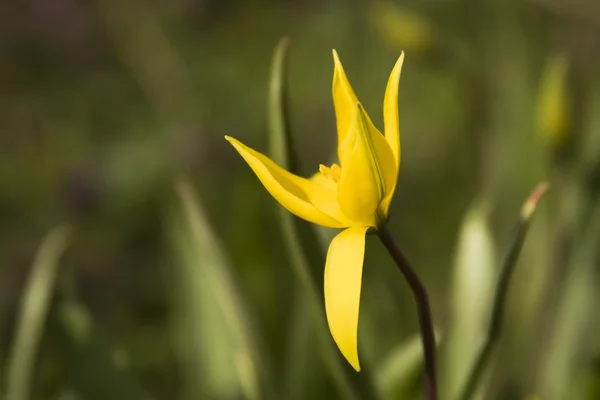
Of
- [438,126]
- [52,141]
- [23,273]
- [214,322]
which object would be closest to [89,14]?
[52,141]

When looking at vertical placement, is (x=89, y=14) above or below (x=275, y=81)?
below

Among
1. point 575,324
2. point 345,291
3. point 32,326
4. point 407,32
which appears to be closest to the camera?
point 345,291

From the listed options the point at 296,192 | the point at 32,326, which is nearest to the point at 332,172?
the point at 296,192

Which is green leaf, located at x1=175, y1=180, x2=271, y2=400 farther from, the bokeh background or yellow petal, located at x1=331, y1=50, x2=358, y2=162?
yellow petal, located at x1=331, y1=50, x2=358, y2=162

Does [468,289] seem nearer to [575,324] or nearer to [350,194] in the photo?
[575,324]

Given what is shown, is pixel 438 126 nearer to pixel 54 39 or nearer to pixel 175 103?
pixel 175 103

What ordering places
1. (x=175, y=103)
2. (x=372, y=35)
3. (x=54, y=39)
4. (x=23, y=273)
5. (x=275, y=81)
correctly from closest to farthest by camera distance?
(x=275, y=81) → (x=23, y=273) → (x=175, y=103) → (x=372, y=35) → (x=54, y=39)

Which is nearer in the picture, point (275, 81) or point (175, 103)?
point (275, 81)

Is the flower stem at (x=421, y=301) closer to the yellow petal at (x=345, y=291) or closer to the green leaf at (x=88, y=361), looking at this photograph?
the yellow petal at (x=345, y=291)
